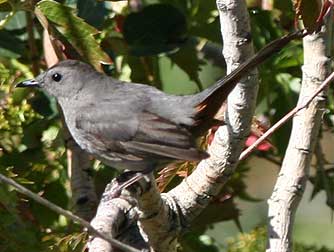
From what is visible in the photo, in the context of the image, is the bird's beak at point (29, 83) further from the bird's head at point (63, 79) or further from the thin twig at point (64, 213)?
the thin twig at point (64, 213)

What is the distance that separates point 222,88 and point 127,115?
648 mm

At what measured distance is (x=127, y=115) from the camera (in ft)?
12.7

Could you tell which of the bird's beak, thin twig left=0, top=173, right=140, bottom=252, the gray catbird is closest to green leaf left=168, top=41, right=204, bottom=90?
the gray catbird

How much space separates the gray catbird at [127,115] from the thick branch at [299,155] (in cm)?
25

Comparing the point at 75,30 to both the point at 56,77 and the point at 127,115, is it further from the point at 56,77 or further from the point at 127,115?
the point at 56,77

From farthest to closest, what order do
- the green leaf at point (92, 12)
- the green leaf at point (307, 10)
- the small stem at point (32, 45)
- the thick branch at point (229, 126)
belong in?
the small stem at point (32, 45) < the green leaf at point (92, 12) < the thick branch at point (229, 126) < the green leaf at point (307, 10)

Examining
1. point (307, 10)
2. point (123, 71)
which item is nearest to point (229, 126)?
point (307, 10)

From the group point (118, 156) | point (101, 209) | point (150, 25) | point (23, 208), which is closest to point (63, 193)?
point (23, 208)

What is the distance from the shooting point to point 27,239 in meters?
3.47

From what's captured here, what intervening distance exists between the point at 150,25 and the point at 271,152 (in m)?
0.86

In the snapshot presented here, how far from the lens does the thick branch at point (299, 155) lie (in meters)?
3.14

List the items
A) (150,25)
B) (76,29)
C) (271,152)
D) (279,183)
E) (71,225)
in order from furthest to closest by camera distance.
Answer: (271,152) < (150,25) < (71,225) < (76,29) < (279,183)

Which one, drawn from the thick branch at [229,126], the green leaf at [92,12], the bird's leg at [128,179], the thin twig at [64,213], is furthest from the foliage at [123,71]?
the thin twig at [64,213]

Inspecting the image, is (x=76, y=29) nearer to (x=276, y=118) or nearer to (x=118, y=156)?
(x=118, y=156)
